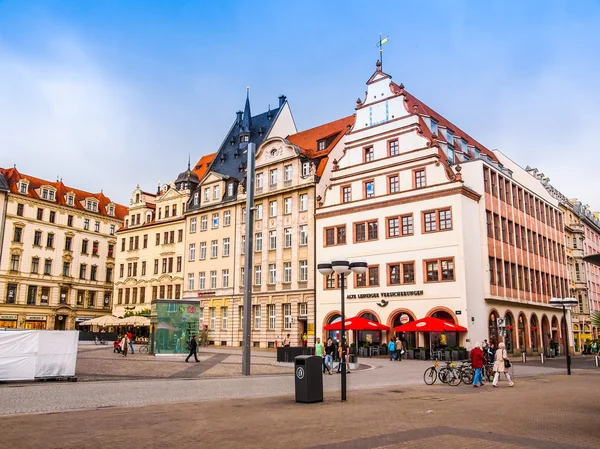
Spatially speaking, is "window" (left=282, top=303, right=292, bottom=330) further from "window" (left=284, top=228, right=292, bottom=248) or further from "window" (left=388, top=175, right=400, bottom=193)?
"window" (left=388, top=175, right=400, bottom=193)

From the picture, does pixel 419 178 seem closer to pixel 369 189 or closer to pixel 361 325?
pixel 369 189

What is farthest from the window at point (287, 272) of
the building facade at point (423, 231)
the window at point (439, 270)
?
the window at point (439, 270)

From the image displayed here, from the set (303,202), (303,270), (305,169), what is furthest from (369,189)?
(303,270)

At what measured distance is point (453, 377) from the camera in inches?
863

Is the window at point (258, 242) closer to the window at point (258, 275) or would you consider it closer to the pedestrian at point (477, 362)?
the window at point (258, 275)

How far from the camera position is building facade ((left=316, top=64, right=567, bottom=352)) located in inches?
1594

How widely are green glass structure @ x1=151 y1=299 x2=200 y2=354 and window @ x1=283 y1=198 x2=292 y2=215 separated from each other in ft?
58.2

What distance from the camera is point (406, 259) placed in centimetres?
4256

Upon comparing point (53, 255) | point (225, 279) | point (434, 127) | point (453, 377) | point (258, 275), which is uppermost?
point (434, 127)

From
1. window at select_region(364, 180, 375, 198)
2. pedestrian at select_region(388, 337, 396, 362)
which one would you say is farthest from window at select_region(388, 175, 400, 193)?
pedestrian at select_region(388, 337, 396, 362)

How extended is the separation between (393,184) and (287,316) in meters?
15.0

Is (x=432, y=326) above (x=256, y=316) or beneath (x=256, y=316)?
beneath

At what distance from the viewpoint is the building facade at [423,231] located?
1594 inches

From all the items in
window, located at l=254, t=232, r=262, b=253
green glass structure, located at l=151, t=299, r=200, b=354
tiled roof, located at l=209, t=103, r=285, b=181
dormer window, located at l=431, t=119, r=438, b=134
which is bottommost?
green glass structure, located at l=151, t=299, r=200, b=354
